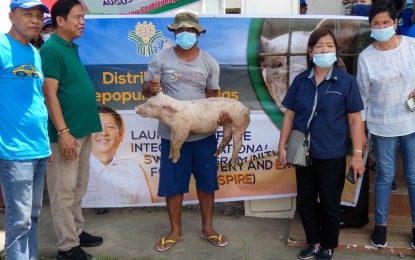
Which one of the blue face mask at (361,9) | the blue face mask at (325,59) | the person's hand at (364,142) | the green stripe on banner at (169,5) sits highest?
the green stripe on banner at (169,5)

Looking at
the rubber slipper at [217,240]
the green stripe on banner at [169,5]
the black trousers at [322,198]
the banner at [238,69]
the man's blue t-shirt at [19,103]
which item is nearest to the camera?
the man's blue t-shirt at [19,103]

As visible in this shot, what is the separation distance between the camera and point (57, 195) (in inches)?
127

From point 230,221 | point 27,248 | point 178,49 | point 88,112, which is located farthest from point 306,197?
point 27,248

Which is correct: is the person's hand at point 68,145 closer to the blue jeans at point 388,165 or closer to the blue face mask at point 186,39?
the blue face mask at point 186,39

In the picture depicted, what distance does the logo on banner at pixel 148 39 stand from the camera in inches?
155

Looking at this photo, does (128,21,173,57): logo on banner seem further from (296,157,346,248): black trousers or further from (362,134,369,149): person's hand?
(362,134,369,149): person's hand

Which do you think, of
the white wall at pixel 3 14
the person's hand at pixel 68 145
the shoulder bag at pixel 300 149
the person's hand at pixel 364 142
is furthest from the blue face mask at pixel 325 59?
the white wall at pixel 3 14

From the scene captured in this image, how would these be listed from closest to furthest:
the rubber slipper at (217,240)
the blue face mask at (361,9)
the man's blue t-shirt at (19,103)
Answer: the man's blue t-shirt at (19,103), the rubber slipper at (217,240), the blue face mask at (361,9)

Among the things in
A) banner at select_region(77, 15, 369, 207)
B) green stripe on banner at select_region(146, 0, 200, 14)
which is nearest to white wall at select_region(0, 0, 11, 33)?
banner at select_region(77, 15, 369, 207)

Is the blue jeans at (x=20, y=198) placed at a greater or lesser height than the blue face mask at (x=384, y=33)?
lesser

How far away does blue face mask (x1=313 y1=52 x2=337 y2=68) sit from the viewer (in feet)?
9.97

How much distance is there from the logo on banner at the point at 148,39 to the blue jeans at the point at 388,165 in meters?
1.93

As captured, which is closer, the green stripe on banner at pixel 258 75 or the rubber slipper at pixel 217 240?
the rubber slipper at pixel 217 240

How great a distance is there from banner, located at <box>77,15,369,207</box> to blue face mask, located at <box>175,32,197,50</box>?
0.75 m
